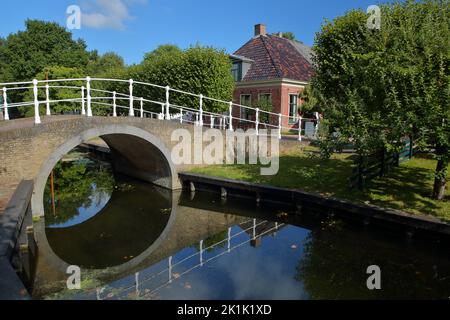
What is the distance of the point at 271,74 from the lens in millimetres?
24375

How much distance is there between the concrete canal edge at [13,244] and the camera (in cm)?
409

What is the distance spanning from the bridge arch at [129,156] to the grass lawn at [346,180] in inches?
57.9

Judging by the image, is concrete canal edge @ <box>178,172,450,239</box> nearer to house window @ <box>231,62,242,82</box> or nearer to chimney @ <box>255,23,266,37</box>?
house window @ <box>231,62,242,82</box>

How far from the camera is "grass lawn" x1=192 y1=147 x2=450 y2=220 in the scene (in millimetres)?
9156

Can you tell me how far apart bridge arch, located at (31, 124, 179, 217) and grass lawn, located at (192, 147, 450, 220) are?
1.47 m

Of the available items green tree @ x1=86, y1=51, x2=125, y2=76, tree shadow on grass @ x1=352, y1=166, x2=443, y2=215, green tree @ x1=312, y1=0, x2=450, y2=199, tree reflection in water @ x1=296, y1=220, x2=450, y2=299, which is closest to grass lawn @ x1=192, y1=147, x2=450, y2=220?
tree shadow on grass @ x1=352, y1=166, x2=443, y2=215

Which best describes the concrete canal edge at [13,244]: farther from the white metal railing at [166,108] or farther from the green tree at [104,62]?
the green tree at [104,62]

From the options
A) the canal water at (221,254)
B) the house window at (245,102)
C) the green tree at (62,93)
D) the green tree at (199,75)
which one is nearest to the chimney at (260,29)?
the house window at (245,102)

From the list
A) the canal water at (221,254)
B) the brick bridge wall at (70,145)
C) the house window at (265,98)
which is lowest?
the canal water at (221,254)

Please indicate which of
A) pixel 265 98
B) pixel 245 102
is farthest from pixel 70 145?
pixel 245 102

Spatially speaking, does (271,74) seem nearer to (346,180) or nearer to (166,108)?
(166,108)

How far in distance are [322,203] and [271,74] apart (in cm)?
1607
